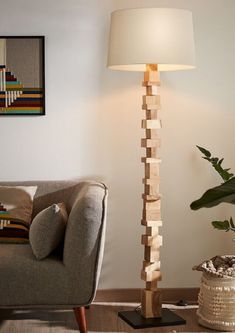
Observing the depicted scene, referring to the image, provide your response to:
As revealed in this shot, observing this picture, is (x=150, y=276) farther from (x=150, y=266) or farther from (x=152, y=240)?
(x=152, y=240)

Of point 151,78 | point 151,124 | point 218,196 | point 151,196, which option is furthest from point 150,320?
point 218,196

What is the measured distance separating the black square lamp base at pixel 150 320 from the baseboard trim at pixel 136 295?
33cm

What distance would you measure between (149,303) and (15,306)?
840 mm

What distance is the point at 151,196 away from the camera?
400cm

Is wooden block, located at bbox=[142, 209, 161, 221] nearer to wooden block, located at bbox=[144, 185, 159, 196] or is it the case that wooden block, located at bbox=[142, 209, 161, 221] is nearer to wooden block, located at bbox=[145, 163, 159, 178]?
wooden block, located at bbox=[144, 185, 159, 196]

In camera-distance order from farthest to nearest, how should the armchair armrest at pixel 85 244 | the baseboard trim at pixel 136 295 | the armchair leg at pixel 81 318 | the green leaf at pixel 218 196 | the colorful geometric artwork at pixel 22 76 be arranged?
the baseboard trim at pixel 136 295
the colorful geometric artwork at pixel 22 76
the armchair leg at pixel 81 318
the armchair armrest at pixel 85 244
the green leaf at pixel 218 196

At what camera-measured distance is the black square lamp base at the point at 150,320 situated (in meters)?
3.97

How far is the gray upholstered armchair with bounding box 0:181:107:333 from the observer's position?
3.59 meters

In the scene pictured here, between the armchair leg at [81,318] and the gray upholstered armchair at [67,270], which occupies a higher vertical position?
the gray upholstered armchair at [67,270]

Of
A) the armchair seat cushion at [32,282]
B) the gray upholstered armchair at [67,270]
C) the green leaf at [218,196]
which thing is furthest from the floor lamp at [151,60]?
the green leaf at [218,196]

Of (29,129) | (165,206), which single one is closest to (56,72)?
(29,129)

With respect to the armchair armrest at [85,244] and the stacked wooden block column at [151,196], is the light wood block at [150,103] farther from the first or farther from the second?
the armchair armrest at [85,244]

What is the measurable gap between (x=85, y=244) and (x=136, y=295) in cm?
Answer: 104

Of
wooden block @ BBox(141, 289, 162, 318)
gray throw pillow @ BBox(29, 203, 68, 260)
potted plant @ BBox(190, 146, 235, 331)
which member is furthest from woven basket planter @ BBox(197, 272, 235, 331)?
gray throw pillow @ BBox(29, 203, 68, 260)
